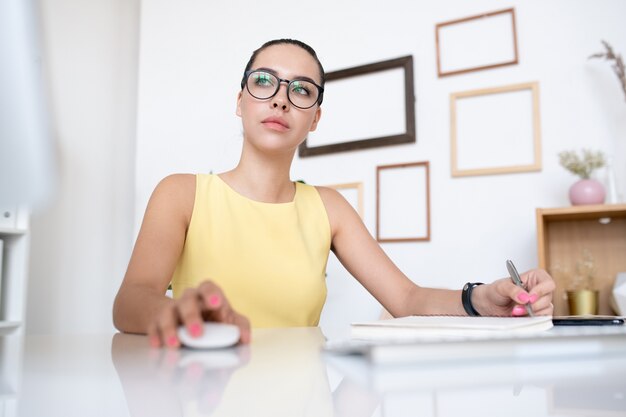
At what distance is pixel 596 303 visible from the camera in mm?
2086

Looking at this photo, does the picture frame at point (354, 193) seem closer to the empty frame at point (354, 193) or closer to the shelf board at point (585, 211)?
the empty frame at point (354, 193)

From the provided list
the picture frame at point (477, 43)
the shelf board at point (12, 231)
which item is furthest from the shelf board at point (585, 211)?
the shelf board at point (12, 231)

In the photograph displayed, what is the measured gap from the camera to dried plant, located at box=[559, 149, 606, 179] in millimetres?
2168

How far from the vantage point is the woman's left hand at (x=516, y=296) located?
982 millimetres

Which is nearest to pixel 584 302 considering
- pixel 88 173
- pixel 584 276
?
pixel 584 276

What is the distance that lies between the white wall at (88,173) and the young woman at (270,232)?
2060 millimetres

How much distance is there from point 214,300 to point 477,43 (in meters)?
2.37

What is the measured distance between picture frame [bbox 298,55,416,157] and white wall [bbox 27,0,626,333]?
0.05 m

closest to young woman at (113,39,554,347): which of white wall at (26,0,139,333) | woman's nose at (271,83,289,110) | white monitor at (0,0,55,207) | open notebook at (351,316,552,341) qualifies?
woman's nose at (271,83,289,110)

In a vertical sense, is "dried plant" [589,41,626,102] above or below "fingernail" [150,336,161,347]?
above

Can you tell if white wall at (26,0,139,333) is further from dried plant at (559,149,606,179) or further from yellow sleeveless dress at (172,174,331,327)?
dried plant at (559,149,606,179)

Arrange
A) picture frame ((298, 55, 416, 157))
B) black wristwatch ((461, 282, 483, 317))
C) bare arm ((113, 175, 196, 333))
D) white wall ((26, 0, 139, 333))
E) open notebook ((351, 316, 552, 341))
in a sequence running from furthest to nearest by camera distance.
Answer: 1. white wall ((26, 0, 139, 333))
2. picture frame ((298, 55, 416, 157))
3. black wristwatch ((461, 282, 483, 317))
4. bare arm ((113, 175, 196, 333))
5. open notebook ((351, 316, 552, 341))

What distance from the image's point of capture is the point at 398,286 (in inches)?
57.2

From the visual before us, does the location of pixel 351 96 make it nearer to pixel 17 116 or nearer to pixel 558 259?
pixel 558 259
